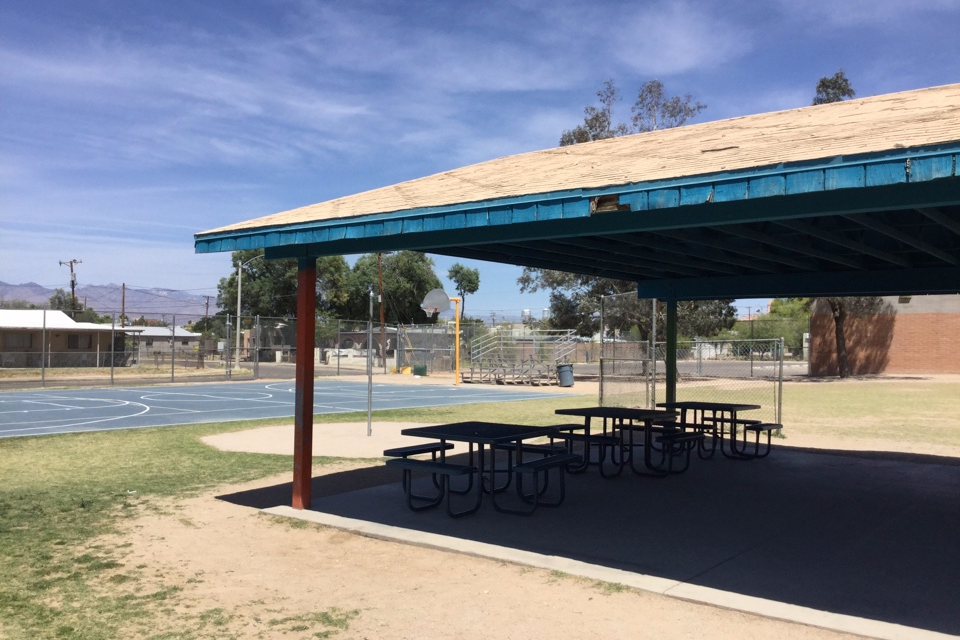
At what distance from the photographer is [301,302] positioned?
8.91 m

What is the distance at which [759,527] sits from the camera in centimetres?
819

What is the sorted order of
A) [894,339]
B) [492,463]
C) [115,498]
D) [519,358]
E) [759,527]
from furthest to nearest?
[894,339] < [519,358] < [115,498] < [492,463] < [759,527]

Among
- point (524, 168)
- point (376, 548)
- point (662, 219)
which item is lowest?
point (376, 548)

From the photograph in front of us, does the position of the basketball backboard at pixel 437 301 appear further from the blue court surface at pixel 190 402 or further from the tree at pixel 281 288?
the tree at pixel 281 288

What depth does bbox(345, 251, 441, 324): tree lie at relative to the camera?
78.6 metres

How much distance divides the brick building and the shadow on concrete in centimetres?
3527

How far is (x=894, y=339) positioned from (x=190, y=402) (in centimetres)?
3839

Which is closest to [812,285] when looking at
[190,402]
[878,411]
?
[878,411]

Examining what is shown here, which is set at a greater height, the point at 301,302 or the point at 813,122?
the point at 813,122

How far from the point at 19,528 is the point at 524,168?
6.32 metres

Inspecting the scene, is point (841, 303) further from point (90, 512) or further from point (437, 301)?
point (90, 512)

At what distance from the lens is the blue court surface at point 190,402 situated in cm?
1816

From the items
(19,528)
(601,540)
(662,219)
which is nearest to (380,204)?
(662,219)

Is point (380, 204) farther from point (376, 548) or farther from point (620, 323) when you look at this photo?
point (620, 323)
